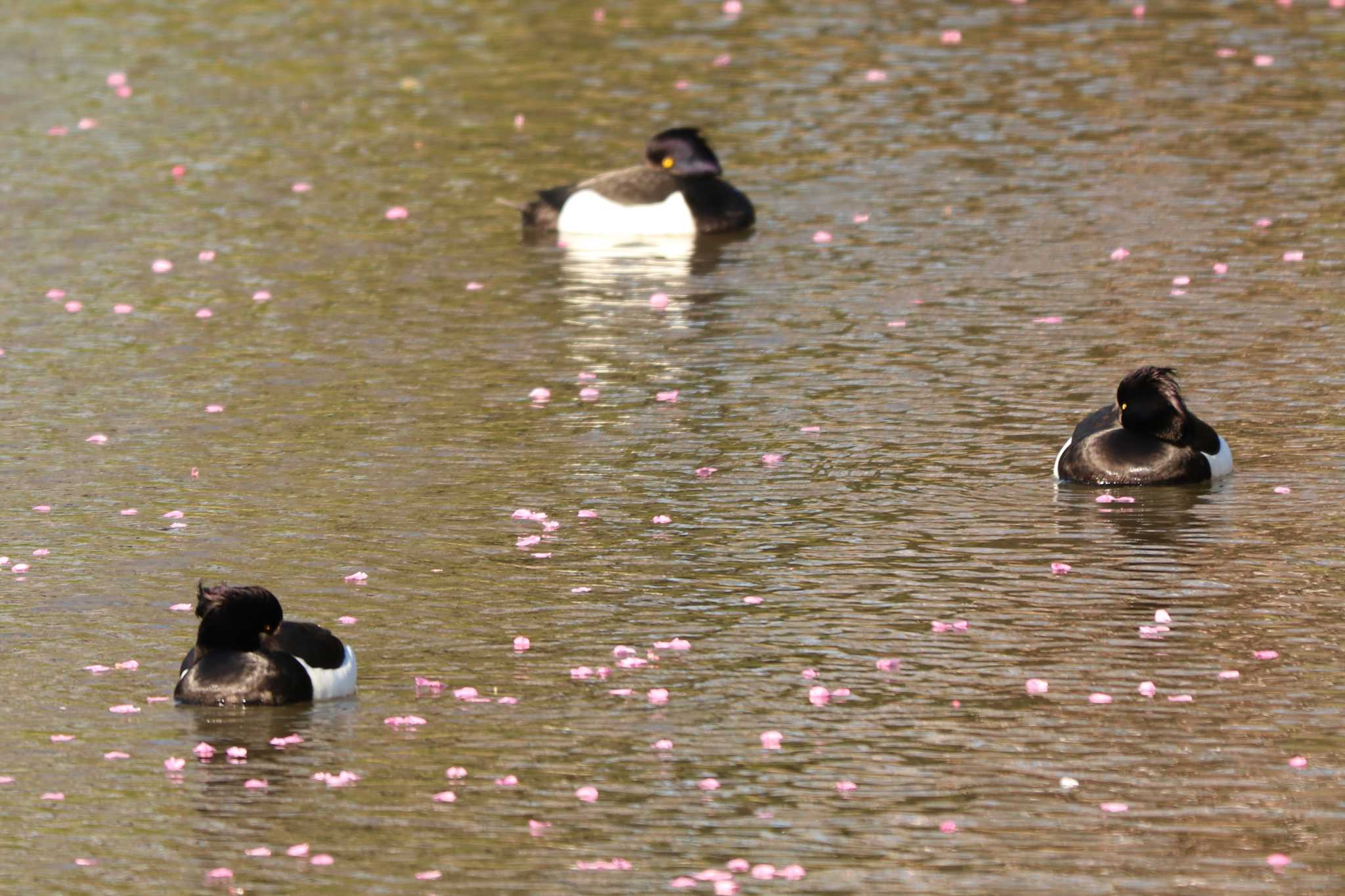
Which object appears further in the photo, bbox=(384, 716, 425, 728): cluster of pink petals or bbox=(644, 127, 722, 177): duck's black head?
bbox=(644, 127, 722, 177): duck's black head

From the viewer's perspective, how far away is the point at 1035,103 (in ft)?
81.0

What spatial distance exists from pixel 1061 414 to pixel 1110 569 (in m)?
3.10

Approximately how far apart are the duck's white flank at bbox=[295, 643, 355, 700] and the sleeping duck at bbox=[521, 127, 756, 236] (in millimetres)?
11069

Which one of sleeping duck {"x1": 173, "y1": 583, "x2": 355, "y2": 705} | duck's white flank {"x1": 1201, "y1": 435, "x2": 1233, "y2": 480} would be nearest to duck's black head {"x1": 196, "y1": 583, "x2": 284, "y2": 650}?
sleeping duck {"x1": 173, "y1": 583, "x2": 355, "y2": 705}

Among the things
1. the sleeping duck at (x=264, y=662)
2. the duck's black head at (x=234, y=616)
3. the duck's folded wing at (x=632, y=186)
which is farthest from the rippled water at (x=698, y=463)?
the duck's folded wing at (x=632, y=186)

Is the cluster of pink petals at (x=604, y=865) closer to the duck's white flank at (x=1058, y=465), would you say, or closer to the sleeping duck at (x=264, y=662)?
the sleeping duck at (x=264, y=662)

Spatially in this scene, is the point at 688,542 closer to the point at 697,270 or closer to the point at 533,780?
the point at 533,780

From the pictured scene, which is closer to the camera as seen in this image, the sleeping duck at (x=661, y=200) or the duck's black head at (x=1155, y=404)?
the duck's black head at (x=1155, y=404)

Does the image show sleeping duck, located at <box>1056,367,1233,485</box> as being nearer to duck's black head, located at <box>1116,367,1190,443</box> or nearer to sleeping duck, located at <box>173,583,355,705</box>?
duck's black head, located at <box>1116,367,1190,443</box>

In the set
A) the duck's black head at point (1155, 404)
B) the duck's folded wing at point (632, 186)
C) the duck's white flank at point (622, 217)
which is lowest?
the duck's white flank at point (622, 217)

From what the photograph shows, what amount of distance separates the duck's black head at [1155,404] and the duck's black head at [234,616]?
546 cm

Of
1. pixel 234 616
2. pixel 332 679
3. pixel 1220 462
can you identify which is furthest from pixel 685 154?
pixel 234 616

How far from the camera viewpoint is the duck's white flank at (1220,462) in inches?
530

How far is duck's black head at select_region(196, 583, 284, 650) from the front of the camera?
9.98 m
